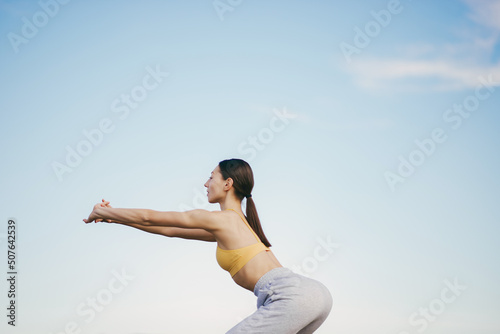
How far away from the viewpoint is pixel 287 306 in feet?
14.2

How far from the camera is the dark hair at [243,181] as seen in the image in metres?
5.04

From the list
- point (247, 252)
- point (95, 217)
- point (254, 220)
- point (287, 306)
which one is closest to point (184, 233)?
point (254, 220)

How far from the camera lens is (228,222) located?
15.6 ft

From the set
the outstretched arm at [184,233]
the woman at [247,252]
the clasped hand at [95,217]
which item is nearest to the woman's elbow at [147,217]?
the woman at [247,252]

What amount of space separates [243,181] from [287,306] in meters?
1.16

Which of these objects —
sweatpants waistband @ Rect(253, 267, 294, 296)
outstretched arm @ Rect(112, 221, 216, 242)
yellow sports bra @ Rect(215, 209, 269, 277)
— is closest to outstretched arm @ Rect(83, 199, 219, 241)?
yellow sports bra @ Rect(215, 209, 269, 277)

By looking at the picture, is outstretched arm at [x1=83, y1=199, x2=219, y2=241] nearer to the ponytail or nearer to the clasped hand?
the clasped hand

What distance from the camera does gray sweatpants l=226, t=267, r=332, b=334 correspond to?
4.32 meters

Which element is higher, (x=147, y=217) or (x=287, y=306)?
(x=147, y=217)

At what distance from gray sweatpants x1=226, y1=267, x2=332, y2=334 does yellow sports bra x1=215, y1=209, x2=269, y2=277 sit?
0.25m

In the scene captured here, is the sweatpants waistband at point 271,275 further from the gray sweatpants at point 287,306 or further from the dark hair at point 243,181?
the dark hair at point 243,181

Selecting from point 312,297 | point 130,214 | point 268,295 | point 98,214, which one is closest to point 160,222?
point 130,214

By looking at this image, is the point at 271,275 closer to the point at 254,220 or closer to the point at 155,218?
the point at 254,220

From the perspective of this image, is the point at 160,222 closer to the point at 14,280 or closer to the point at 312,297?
the point at 312,297
